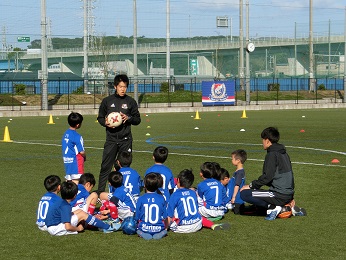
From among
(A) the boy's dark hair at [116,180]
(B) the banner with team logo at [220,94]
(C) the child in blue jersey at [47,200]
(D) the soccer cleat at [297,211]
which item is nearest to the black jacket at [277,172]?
(D) the soccer cleat at [297,211]

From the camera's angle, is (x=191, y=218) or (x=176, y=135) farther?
(x=176, y=135)

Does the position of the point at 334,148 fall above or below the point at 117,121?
below

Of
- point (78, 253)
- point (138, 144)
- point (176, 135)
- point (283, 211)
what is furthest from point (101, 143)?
point (78, 253)

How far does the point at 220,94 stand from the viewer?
5866cm

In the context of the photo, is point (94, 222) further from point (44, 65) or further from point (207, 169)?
point (44, 65)

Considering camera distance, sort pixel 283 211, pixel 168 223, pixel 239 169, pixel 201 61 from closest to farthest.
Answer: pixel 168 223
pixel 283 211
pixel 239 169
pixel 201 61

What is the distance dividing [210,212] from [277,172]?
1202 mm

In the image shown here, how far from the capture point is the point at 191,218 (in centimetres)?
998

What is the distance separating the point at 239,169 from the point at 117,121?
7.46 feet

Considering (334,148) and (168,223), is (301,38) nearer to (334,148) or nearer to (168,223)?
(334,148)

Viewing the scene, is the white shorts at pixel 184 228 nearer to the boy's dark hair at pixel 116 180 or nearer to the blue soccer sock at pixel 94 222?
the blue soccer sock at pixel 94 222

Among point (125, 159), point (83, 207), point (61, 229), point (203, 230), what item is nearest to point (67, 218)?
point (61, 229)

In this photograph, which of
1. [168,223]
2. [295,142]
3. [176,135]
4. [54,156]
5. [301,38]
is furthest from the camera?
[301,38]

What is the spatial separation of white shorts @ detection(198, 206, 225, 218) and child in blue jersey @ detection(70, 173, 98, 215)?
5.26ft
